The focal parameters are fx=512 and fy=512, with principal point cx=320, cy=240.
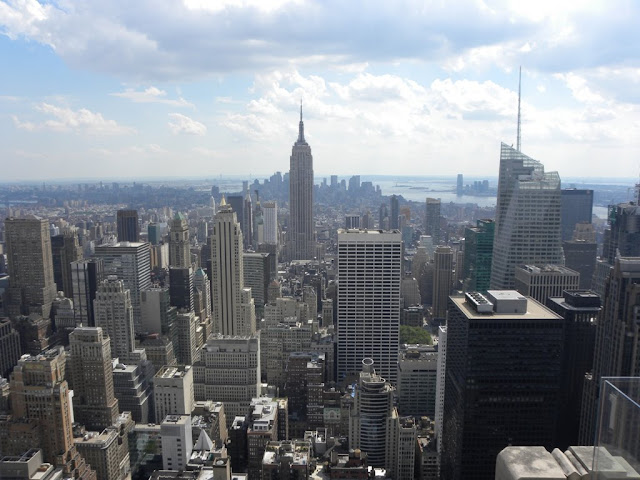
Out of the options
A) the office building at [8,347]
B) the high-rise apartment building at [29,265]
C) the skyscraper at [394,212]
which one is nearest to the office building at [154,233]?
the high-rise apartment building at [29,265]

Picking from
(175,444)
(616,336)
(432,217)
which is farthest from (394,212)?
(175,444)

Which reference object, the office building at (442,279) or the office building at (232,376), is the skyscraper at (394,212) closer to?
the office building at (442,279)

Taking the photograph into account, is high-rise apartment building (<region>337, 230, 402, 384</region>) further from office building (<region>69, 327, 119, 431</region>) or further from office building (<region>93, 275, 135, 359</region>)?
office building (<region>69, 327, 119, 431</region>)

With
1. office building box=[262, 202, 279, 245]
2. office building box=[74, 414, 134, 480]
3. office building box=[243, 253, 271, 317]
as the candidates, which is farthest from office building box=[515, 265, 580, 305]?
office building box=[262, 202, 279, 245]

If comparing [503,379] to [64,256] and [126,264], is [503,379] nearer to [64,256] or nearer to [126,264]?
[126,264]

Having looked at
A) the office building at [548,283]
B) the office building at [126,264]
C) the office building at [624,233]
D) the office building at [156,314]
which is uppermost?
the office building at [624,233]
